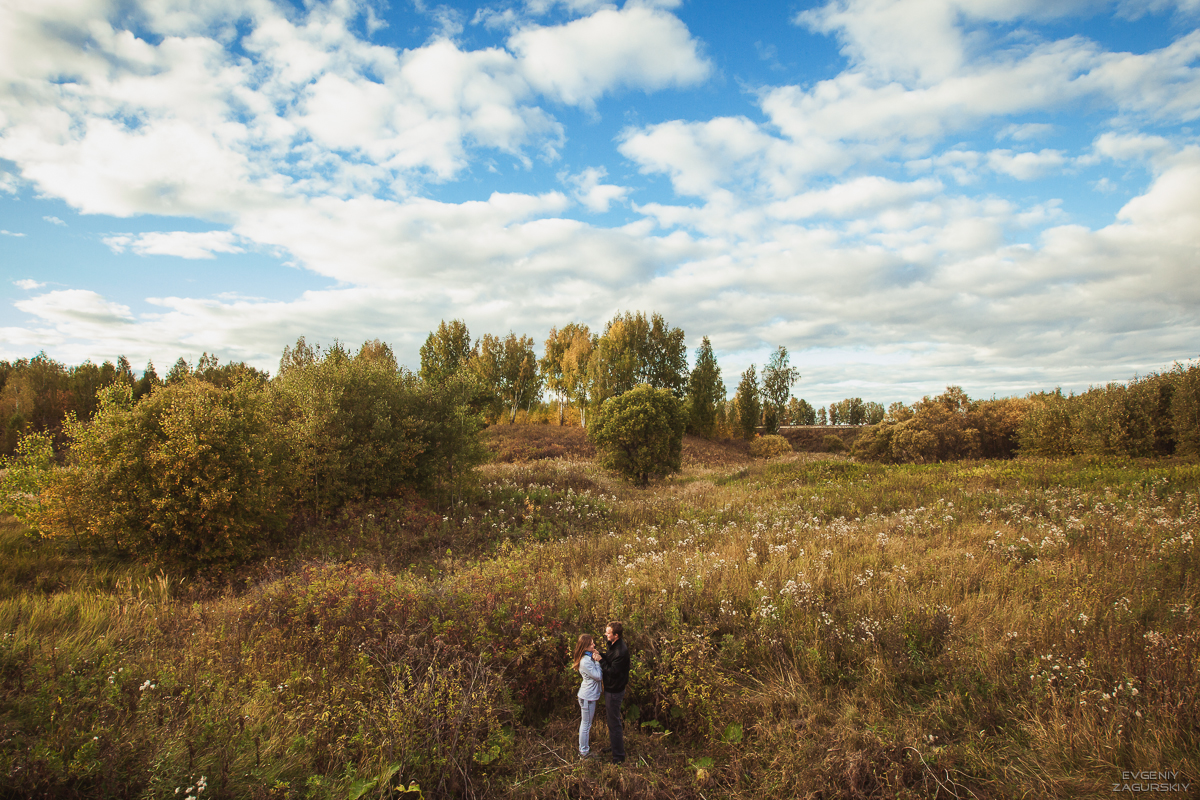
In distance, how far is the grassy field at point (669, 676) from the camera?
3.91m

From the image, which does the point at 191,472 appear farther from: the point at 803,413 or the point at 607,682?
the point at 803,413

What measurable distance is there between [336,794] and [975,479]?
21.0 m

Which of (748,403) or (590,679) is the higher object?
(748,403)

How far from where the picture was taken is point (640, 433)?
78.5 ft

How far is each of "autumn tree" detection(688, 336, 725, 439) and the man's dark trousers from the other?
46738 millimetres

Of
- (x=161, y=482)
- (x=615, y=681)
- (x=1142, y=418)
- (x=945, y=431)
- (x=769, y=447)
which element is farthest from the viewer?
(x=769, y=447)

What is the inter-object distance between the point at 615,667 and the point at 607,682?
16 cm

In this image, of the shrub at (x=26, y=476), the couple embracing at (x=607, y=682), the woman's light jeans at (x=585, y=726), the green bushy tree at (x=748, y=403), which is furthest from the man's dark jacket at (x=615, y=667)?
the green bushy tree at (x=748, y=403)

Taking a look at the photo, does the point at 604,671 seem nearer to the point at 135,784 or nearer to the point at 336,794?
the point at 336,794

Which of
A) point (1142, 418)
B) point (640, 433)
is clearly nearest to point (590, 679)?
point (640, 433)

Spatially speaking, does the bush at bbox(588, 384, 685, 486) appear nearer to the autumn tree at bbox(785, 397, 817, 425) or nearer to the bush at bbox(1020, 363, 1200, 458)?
the bush at bbox(1020, 363, 1200, 458)

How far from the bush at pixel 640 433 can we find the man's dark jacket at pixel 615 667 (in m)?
18.5

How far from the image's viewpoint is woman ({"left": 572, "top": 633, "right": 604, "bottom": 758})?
472 centimetres

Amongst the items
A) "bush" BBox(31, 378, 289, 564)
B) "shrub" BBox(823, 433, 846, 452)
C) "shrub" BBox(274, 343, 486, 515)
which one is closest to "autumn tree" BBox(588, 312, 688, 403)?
"shrub" BBox(823, 433, 846, 452)
